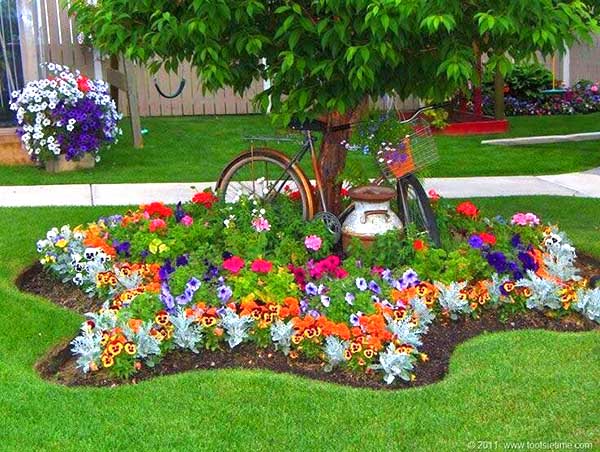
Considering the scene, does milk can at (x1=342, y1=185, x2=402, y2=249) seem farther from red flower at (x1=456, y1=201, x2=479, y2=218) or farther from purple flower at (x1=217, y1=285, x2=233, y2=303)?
purple flower at (x1=217, y1=285, x2=233, y2=303)

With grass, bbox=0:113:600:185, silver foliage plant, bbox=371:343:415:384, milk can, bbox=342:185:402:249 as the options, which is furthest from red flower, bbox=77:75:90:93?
silver foliage plant, bbox=371:343:415:384

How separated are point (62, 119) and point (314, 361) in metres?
5.77

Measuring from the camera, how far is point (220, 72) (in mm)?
4855

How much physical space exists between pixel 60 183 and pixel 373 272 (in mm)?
4817

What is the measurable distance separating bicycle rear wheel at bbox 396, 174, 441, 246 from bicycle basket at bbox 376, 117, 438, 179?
0.33 feet

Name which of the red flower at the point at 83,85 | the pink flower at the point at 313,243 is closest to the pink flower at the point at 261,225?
the pink flower at the point at 313,243

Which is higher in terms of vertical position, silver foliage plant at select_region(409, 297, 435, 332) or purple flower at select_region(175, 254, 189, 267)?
purple flower at select_region(175, 254, 189, 267)

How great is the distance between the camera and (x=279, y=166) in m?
5.98

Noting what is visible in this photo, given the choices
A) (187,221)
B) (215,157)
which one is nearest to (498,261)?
(187,221)

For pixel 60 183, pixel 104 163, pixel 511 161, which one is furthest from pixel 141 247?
pixel 511 161

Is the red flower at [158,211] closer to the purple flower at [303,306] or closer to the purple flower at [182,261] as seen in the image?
the purple flower at [182,261]

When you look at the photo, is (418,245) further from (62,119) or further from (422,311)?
(62,119)

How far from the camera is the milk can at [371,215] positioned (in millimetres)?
5336

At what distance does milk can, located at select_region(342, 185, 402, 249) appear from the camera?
17.5 feet
